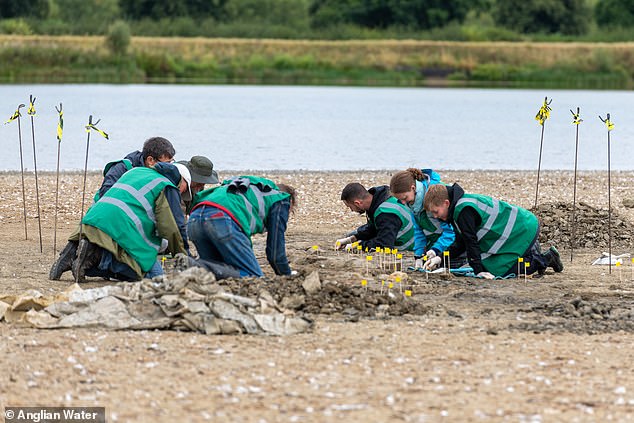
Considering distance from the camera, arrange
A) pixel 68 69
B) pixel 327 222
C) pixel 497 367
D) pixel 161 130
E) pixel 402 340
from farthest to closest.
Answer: pixel 68 69 → pixel 161 130 → pixel 327 222 → pixel 402 340 → pixel 497 367

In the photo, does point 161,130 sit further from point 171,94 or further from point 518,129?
point 171,94

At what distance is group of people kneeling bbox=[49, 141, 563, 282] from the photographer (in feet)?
30.5

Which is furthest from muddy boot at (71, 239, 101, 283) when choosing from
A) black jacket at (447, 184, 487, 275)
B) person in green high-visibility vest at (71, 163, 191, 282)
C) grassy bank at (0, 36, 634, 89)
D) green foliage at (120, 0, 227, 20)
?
green foliage at (120, 0, 227, 20)

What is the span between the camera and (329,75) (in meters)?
60.7

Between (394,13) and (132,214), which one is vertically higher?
(394,13)

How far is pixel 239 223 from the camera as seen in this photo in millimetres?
9227

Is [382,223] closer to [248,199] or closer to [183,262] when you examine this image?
[248,199]

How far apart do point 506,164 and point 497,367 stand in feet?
59.4

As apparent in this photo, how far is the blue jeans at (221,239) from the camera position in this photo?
9172 mm

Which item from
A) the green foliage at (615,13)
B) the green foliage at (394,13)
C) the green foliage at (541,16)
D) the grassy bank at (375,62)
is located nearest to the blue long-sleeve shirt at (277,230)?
the grassy bank at (375,62)

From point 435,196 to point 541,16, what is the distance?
64795 millimetres

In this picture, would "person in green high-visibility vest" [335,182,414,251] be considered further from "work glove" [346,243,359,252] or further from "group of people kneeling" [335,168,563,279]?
"work glove" [346,243,359,252]

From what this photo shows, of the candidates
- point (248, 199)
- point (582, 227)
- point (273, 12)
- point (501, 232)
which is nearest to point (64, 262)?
point (248, 199)

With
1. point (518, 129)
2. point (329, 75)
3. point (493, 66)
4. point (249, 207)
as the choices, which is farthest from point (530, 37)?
point (249, 207)
